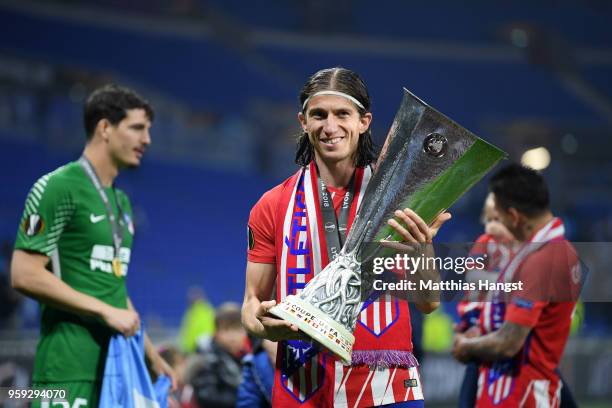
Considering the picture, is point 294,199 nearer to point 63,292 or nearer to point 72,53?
point 63,292

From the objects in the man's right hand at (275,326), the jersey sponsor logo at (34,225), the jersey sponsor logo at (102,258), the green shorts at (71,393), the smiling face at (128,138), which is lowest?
the green shorts at (71,393)

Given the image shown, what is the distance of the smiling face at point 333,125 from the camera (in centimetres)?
286

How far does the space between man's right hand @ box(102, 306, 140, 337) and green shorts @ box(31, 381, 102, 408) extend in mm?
274

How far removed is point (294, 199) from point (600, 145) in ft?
59.0

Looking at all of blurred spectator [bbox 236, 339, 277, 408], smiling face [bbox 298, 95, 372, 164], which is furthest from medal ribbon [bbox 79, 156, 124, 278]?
smiling face [bbox 298, 95, 372, 164]

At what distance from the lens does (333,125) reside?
9.37 ft

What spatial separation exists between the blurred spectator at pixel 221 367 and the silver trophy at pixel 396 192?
10.8 feet

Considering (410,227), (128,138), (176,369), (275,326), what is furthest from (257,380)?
(410,227)

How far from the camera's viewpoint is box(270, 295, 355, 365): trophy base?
2.52 m

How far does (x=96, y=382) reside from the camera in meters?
3.90

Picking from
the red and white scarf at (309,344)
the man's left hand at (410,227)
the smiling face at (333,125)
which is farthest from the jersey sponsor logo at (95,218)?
the man's left hand at (410,227)

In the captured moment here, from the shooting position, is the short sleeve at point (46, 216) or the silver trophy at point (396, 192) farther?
the short sleeve at point (46, 216)

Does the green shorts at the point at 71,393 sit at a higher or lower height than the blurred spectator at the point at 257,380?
lower

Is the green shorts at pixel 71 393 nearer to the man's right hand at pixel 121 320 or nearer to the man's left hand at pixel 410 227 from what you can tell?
the man's right hand at pixel 121 320
